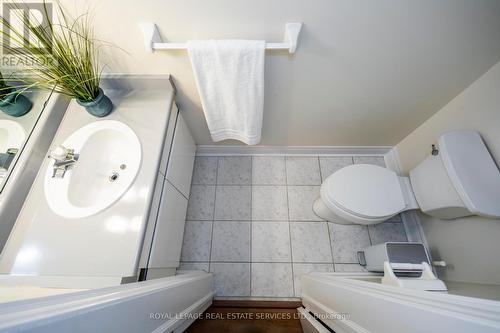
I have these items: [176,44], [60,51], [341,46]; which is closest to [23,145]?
[60,51]

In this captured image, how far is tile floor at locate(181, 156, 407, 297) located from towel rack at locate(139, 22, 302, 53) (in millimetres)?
972

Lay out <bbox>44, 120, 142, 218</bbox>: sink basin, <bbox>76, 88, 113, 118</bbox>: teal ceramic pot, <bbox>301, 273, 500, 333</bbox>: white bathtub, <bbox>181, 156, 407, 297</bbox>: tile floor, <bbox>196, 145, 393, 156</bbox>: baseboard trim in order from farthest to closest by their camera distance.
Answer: <bbox>196, 145, 393, 156</bbox>: baseboard trim < <bbox>181, 156, 407, 297</bbox>: tile floor < <bbox>76, 88, 113, 118</bbox>: teal ceramic pot < <bbox>44, 120, 142, 218</bbox>: sink basin < <bbox>301, 273, 500, 333</bbox>: white bathtub

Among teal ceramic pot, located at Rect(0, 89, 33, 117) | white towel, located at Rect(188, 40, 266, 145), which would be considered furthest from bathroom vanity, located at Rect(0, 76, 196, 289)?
white towel, located at Rect(188, 40, 266, 145)

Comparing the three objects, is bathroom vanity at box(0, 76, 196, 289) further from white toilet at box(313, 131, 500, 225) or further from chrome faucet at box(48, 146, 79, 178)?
white toilet at box(313, 131, 500, 225)

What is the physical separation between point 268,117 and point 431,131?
1.04 meters

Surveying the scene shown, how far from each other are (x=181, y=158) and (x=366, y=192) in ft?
3.80

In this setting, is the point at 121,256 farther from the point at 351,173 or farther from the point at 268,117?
the point at 351,173

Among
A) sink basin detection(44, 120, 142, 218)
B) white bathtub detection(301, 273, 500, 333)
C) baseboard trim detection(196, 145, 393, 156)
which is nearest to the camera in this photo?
white bathtub detection(301, 273, 500, 333)

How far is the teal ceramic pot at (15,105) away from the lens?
0.73 meters

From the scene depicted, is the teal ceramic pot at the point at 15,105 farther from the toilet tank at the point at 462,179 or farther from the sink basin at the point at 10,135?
the toilet tank at the point at 462,179

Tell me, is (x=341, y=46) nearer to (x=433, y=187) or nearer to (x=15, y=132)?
(x=433, y=187)

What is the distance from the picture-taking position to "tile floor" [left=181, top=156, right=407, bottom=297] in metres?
1.23

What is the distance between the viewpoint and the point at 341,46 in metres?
0.81

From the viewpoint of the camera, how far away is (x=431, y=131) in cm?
114
